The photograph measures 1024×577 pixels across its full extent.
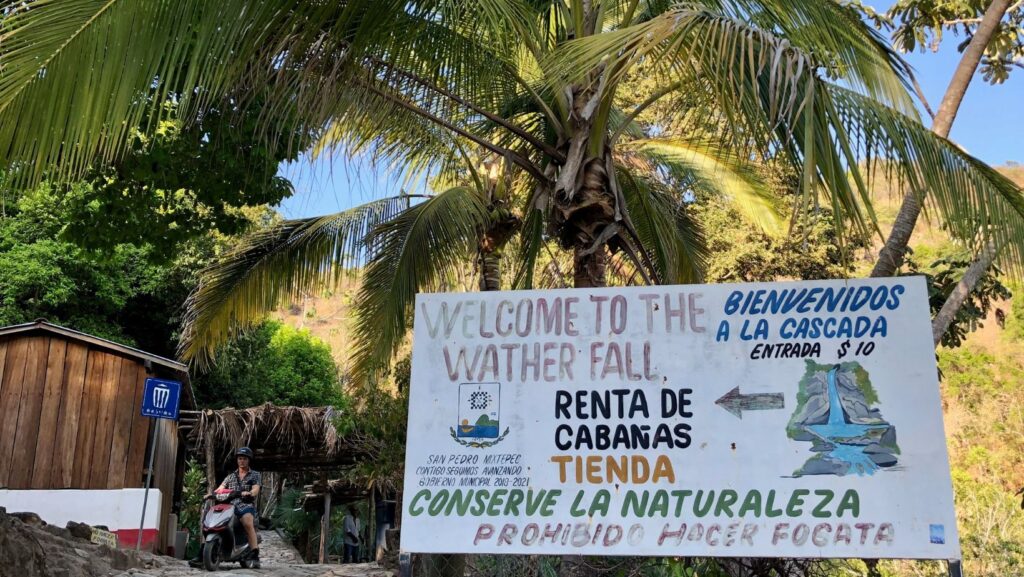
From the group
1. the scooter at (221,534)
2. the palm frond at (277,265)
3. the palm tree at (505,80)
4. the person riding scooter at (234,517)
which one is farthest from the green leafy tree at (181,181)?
the scooter at (221,534)

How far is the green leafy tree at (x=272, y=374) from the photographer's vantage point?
2250 centimetres

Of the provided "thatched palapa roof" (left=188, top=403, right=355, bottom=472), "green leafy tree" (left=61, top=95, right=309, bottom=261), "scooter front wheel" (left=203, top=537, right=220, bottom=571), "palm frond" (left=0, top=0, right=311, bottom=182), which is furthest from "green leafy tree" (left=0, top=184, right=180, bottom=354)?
"palm frond" (left=0, top=0, right=311, bottom=182)

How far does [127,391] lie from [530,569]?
23.0 feet

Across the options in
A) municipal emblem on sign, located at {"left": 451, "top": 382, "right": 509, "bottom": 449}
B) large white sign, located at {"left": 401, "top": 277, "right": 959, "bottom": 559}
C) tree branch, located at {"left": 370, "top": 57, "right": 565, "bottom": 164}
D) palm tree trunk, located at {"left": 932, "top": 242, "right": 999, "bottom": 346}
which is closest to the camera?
large white sign, located at {"left": 401, "top": 277, "right": 959, "bottom": 559}

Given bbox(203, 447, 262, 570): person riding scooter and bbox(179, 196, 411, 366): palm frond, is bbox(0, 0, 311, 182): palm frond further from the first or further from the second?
bbox(203, 447, 262, 570): person riding scooter

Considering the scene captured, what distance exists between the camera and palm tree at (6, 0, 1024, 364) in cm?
437

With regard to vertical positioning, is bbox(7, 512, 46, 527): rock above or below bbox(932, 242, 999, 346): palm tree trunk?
below

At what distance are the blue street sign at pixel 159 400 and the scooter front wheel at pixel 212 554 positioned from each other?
1.43 m

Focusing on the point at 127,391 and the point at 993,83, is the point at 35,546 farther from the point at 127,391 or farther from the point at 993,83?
the point at 993,83

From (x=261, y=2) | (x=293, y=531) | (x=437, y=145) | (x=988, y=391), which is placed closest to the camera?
(x=261, y=2)

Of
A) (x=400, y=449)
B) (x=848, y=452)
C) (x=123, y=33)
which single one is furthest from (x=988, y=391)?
(x=123, y=33)

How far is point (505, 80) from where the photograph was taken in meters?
7.39

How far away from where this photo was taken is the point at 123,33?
14.7 ft

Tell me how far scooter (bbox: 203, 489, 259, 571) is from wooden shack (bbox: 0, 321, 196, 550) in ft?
6.56
